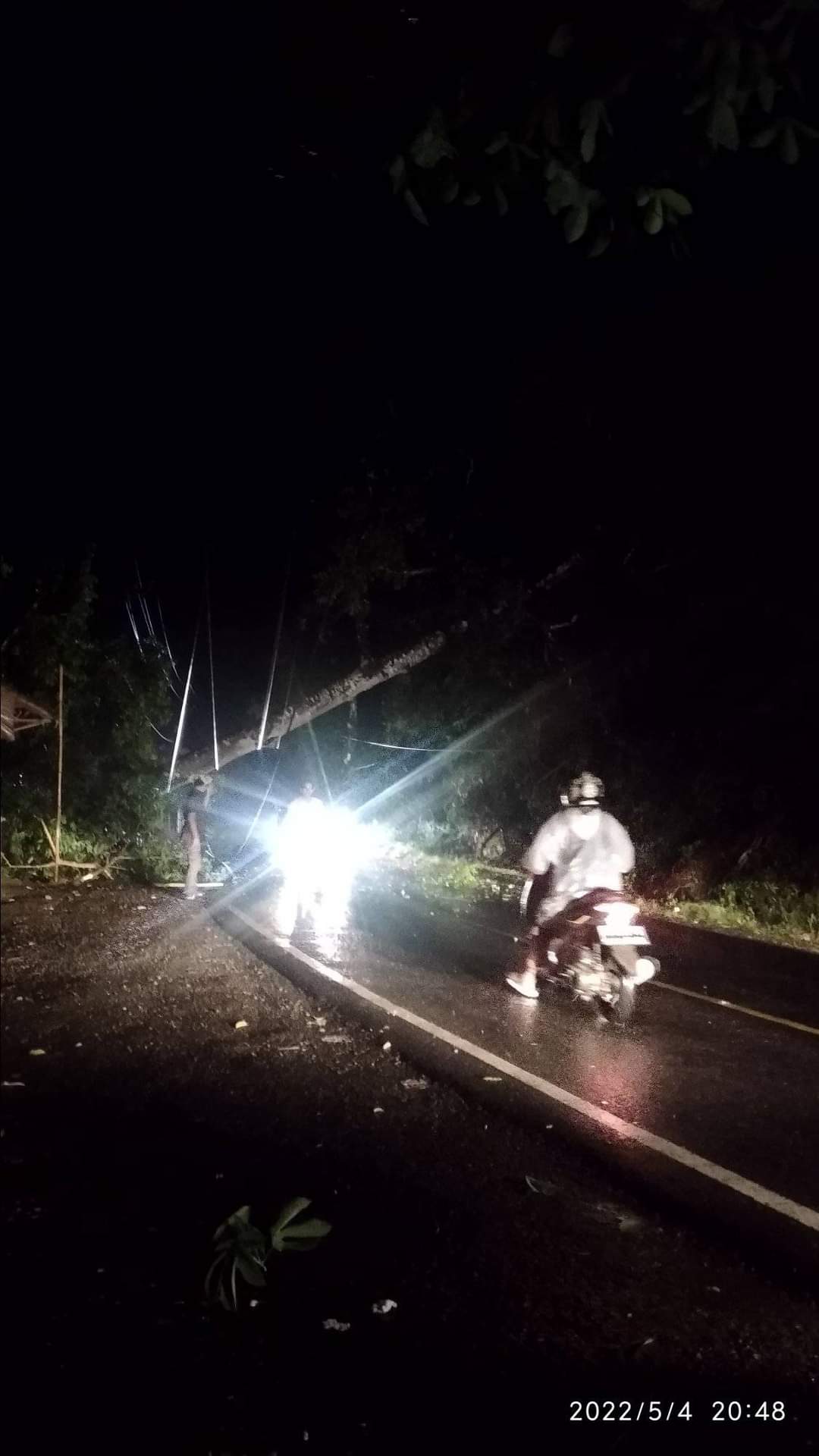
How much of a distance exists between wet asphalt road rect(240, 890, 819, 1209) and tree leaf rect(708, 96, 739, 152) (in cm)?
442

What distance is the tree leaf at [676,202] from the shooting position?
4309 mm

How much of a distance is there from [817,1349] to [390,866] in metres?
18.7

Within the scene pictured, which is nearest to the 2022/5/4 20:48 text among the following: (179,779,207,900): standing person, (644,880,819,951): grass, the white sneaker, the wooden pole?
the white sneaker

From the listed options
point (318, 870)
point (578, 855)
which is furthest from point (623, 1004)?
point (318, 870)

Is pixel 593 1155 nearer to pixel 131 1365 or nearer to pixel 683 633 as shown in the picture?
pixel 131 1365

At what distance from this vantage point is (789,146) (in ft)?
13.8

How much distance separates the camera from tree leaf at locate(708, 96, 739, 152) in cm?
408

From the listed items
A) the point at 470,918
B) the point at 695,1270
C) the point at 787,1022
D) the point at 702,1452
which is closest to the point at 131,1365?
the point at 702,1452

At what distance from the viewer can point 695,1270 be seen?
4.49 meters

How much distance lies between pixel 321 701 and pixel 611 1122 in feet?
59.6

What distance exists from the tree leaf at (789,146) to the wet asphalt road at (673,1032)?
14.2ft

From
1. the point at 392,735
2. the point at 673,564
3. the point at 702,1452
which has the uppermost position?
the point at 673,564

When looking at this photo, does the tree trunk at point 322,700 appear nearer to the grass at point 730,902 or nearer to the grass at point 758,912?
the grass at point 730,902

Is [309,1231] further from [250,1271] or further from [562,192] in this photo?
[562,192]
